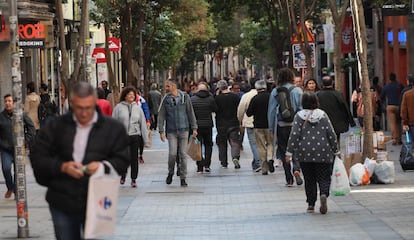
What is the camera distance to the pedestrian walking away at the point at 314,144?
14.5m

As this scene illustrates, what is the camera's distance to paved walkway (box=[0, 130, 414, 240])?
1334 centimetres

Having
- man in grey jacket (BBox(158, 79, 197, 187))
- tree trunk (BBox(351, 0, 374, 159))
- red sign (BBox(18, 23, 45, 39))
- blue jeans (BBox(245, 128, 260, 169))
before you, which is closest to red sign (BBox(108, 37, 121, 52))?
red sign (BBox(18, 23, 45, 39))

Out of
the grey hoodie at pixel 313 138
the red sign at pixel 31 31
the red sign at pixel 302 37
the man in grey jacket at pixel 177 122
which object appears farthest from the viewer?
the red sign at pixel 31 31

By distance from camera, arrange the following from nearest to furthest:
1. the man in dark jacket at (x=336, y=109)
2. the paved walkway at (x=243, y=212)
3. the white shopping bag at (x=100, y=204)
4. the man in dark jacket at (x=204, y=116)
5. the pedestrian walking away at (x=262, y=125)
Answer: the white shopping bag at (x=100, y=204)
the paved walkway at (x=243, y=212)
the man in dark jacket at (x=336, y=109)
the pedestrian walking away at (x=262, y=125)
the man in dark jacket at (x=204, y=116)

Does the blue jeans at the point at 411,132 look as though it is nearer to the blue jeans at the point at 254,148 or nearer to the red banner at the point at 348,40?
the blue jeans at the point at 254,148

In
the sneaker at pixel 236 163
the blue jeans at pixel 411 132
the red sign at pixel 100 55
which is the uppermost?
the red sign at pixel 100 55

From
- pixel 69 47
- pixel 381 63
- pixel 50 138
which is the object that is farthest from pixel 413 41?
pixel 50 138

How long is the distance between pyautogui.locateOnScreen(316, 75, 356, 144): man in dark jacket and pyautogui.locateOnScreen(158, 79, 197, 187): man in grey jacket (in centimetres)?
256

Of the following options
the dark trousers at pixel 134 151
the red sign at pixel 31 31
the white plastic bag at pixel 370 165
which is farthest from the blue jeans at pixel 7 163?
the red sign at pixel 31 31

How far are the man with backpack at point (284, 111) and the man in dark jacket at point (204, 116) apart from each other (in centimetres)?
354

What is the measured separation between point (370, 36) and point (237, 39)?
182 ft

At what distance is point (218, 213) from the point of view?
51.6 feet

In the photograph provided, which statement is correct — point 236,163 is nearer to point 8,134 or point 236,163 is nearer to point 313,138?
point 8,134

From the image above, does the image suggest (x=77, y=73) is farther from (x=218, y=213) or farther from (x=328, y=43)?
(x=328, y=43)
